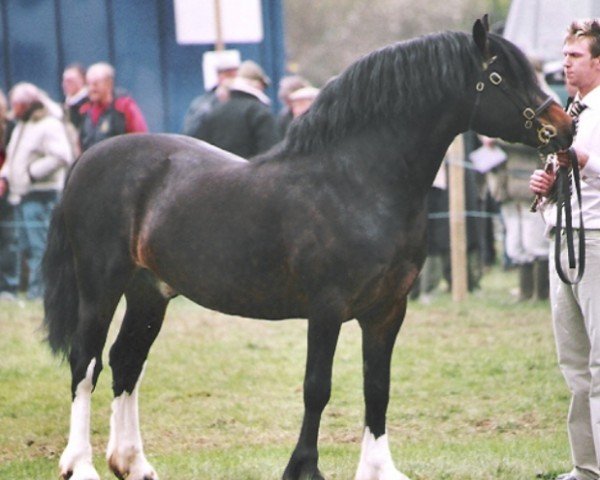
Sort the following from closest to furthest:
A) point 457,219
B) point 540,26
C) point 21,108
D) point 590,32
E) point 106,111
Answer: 1. point 590,32
2. point 457,219
3. point 540,26
4. point 106,111
5. point 21,108

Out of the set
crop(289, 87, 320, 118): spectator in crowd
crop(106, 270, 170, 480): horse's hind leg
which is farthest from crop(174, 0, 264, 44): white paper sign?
crop(106, 270, 170, 480): horse's hind leg

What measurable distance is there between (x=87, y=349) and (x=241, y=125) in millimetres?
7230

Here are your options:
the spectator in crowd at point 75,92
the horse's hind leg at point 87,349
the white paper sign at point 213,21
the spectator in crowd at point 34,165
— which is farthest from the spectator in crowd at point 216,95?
the horse's hind leg at point 87,349

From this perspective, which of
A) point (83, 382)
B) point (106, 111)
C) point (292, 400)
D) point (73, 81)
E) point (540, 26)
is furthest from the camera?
point (73, 81)

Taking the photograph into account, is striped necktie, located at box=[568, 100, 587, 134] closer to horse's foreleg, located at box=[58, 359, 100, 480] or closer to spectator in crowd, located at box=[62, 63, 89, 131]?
horse's foreleg, located at box=[58, 359, 100, 480]

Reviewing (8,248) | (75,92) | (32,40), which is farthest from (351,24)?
(8,248)

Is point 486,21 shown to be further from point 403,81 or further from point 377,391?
point 377,391

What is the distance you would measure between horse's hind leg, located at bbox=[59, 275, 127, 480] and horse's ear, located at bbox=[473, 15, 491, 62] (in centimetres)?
222

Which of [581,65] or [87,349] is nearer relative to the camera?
[581,65]

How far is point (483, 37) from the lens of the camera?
6680 mm

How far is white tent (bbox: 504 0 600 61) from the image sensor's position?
14961mm

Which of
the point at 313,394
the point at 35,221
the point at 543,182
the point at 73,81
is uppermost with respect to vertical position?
the point at 543,182

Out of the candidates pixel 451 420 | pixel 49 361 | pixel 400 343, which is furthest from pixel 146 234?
pixel 400 343

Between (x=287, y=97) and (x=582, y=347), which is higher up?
(x=287, y=97)
